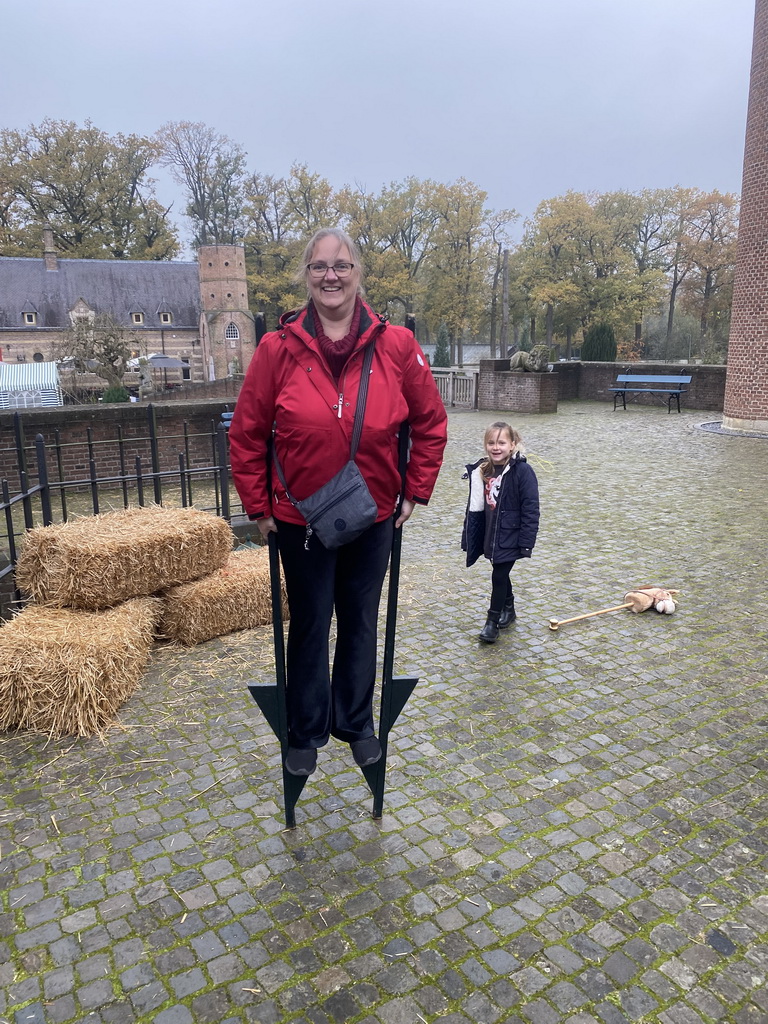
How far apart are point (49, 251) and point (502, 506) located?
2119 inches

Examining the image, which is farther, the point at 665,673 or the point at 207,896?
the point at 665,673

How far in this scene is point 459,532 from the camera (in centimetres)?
879

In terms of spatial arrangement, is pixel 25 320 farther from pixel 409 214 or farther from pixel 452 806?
pixel 452 806

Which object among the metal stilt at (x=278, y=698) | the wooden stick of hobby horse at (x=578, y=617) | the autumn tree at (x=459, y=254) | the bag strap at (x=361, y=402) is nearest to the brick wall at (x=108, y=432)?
the wooden stick of hobby horse at (x=578, y=617)

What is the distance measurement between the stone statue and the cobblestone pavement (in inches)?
713

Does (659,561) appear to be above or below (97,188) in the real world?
below

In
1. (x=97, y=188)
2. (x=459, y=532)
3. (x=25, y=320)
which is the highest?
(x=97, y=188)

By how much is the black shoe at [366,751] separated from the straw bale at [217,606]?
2.38 m

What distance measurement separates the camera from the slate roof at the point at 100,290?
174ft

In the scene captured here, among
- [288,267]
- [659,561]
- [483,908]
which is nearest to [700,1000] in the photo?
[483,908]

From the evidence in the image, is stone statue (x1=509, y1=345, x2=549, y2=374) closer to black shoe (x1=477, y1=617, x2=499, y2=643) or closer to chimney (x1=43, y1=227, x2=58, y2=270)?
black shoe (x1=477, y1=617, x2=499, y2=643)

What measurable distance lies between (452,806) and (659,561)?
4.69m

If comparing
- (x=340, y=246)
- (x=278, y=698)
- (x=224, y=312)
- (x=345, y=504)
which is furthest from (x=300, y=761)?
(x=224, y=312)

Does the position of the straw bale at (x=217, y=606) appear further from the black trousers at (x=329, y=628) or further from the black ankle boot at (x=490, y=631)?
the black trousers at (x=329, y=628)
